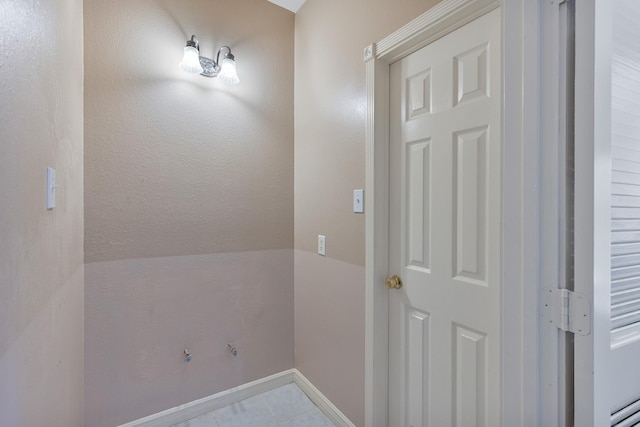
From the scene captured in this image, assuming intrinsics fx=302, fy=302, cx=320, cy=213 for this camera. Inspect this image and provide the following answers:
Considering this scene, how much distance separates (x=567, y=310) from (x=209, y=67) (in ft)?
6.16

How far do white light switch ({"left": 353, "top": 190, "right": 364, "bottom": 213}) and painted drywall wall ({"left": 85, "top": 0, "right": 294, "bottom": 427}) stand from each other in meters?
0.63

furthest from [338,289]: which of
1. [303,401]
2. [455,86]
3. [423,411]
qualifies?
[455,86]

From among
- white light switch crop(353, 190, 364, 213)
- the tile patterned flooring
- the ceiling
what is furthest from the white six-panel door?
the ceiling

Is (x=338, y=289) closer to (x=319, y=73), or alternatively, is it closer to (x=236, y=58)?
(x=319, y=73)

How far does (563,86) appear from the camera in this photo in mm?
792

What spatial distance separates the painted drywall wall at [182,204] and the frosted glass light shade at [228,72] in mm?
95

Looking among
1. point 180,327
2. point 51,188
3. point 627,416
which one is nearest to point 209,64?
point 51,188

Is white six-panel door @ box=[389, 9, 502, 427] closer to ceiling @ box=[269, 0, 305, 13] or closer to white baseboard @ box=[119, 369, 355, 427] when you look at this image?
white baseboard @ box=[119, 369, 355, 427]

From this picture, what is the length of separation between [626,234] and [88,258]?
2063 millimetres

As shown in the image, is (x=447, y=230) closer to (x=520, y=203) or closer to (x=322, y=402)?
(x=520, y=203)

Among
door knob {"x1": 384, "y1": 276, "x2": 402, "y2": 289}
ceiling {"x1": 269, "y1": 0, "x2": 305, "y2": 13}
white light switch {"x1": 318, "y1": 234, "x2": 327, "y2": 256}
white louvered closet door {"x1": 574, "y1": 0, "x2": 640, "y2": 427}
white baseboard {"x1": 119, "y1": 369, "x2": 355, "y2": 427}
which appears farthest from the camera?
ceiling {"x1": 269, "y1": 0, "x2": 305, "y2": 13}

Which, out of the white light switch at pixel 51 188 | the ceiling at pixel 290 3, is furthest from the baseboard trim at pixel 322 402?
the ceiling at pixel 290 3

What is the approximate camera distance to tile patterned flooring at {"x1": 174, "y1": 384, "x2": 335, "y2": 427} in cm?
167

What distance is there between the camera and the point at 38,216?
0.78 m
